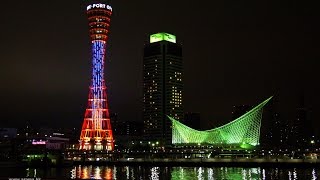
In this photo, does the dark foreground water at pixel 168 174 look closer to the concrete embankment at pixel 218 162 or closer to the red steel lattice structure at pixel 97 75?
the concrete embankment at pixel 218 162

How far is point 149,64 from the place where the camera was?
151750mm

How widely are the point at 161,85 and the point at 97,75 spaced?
65885 millimetres

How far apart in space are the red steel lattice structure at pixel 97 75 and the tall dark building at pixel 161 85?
60382mm

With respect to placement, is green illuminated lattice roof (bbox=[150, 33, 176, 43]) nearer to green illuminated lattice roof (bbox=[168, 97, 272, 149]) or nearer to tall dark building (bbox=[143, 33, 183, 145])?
tall dark building (bbox=[143, 33, 183, 145])

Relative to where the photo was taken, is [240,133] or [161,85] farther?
[161,85]

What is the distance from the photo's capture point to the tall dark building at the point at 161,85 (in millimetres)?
149375

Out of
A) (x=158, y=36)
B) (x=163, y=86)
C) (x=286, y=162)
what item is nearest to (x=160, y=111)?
(x=163, y=86)

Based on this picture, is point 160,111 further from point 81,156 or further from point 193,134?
point 81,156

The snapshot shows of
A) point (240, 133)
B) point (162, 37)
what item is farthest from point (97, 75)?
point (162, 37)

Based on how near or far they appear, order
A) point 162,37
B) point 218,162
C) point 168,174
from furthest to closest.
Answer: point 162,37 → point 218,162 → point 168,174

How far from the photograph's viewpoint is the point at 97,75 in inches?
3378

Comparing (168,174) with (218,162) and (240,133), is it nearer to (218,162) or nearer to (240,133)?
(218,162)

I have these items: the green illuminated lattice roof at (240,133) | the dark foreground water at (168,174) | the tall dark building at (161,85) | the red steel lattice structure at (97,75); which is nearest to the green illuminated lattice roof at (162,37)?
the tall dark building at (161,85)

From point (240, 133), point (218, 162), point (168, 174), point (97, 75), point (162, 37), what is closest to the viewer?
point (168, 174)
